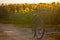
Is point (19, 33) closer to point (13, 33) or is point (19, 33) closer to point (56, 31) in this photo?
point (13, 33)

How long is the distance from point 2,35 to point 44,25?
0.57m

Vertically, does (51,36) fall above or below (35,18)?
below

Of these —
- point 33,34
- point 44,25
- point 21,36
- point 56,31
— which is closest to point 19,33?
point 21,36

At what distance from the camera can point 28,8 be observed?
2.36 meters

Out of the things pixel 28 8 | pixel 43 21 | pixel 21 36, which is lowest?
pixel 21 36

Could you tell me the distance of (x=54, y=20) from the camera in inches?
90.9

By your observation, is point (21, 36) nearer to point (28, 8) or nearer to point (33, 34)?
point (33, 34)

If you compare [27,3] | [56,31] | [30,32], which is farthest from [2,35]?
[56,31]

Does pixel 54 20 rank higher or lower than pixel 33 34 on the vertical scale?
higher

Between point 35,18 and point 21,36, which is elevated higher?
point 35,18

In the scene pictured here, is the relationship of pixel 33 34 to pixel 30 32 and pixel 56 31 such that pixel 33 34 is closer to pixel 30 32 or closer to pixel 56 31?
pixel 30 32

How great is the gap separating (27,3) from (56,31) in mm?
538

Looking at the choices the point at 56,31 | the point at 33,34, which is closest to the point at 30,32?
the point at 33,34

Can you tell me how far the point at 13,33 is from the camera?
90.4 inches
